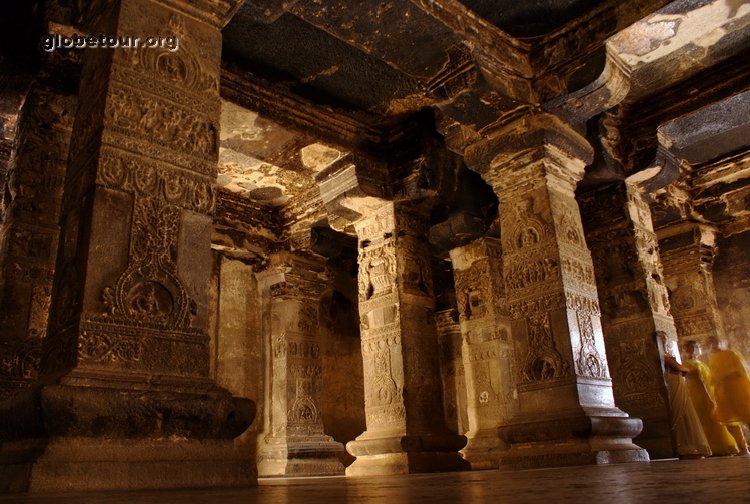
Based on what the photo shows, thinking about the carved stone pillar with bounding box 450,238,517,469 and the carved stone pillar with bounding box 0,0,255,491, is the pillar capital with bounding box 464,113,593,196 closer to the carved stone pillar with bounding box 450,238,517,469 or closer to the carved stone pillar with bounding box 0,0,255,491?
the carved stone pillar with bounding box 450,238,517,469

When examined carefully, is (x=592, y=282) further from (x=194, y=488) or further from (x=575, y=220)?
(x=194, y=488)

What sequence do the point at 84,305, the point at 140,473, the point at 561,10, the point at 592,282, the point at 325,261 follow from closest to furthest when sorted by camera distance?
the point at 140,473 → the point at 84,305 → the point at 561,10 → the point at 592,282 → the point at 325,261

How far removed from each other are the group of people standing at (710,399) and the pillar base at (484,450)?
2.05 m

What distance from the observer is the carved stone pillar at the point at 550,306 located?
494 centimetres

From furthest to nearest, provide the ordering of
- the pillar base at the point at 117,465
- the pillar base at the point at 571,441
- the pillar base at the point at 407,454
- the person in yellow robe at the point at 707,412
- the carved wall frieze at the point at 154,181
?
the person in yellow robe at the point at 707,412
the pillar base at the point at 407,454
the pillar base at the point at 571,441
the carved wall frieze at the point at 154,181
the pillar base at the point at 117,465

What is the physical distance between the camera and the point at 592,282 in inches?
224

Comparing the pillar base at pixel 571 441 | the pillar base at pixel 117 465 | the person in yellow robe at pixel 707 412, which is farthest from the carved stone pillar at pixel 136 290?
the person in yellow robe at pixel 707 412

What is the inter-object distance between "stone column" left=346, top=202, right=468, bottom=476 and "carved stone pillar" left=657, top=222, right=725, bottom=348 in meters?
4.38

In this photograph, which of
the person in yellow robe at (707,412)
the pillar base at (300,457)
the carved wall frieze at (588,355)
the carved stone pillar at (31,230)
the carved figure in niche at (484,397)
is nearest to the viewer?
the carved stone pillar at (31,230)

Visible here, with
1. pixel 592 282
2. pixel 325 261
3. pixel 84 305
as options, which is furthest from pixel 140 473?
pixel 325 261

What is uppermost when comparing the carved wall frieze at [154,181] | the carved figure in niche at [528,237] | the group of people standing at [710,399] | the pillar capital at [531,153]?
the pillar capital at [531,153]

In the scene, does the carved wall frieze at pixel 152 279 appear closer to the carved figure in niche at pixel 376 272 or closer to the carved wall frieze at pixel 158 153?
the carved wall frieze at pixel 158 153

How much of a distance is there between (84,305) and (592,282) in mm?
4402

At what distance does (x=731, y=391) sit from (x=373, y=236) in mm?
4318
